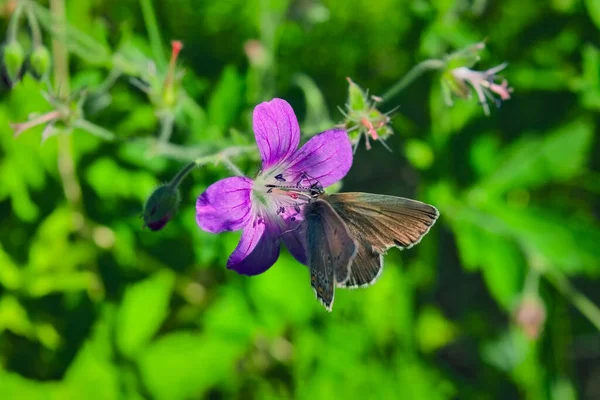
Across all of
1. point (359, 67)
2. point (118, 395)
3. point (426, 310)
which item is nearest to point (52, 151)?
point (118, 395)

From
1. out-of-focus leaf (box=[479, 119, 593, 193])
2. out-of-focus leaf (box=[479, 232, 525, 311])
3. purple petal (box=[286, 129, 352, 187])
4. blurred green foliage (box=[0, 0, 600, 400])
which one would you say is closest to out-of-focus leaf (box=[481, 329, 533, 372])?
blurred green foliage (box=[0, 0, 600, 400])

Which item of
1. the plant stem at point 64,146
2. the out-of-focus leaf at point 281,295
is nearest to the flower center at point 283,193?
the out-of-focus leaf at point 281,295

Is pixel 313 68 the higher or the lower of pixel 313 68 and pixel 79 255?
the higher

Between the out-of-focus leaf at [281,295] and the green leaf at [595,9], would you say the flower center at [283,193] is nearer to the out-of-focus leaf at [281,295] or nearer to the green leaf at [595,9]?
the out-of-focus leaf at [281,295]

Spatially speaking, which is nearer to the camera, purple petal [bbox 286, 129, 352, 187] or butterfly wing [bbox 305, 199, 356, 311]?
butterfly wing [bbox 305, 199, 356, 311]

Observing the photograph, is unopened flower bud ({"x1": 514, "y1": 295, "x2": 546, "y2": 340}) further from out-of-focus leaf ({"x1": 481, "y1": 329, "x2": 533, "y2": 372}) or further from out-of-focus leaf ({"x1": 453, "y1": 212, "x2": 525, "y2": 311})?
out-of-focus leaf ({"x1": 481, "y1": 329, "x2": 533, "y2": 372})

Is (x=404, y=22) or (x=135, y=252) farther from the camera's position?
(x=404, y=22)

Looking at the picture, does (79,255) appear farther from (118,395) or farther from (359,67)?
(359,67)
